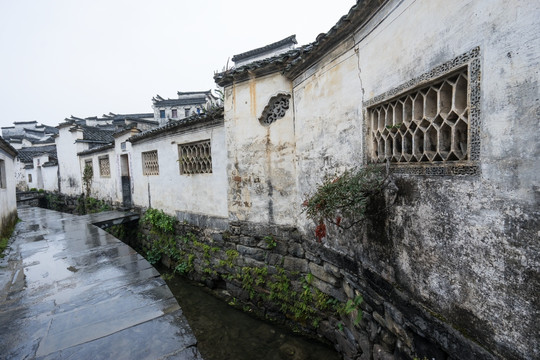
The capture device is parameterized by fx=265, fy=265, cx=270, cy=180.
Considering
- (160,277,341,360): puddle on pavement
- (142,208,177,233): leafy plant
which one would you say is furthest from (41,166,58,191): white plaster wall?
(160,277,341,360): puddle on pavement

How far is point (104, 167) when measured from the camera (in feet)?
44.8

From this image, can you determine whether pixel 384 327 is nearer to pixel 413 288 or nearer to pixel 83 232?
pixel 413 288

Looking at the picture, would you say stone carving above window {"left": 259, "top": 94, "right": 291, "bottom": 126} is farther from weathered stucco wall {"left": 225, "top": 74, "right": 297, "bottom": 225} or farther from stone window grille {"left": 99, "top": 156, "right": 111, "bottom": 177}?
stone window grille {"left": 99, "top": 156, "right": 111, "bottom": 177}

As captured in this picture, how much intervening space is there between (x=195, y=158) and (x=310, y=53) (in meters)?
4.75

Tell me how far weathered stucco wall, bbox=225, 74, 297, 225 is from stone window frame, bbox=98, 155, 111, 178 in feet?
32.4

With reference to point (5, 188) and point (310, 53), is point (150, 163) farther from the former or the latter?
point (310, 53)

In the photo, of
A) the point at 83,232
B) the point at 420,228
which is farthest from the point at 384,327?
the point at 83,232

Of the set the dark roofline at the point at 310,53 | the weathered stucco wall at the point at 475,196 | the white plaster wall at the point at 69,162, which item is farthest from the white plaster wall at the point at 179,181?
the white plaster wall at the point at 69,162

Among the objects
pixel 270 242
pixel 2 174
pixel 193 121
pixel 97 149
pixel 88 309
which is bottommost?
pixel 88 309

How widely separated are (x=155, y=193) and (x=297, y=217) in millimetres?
6457

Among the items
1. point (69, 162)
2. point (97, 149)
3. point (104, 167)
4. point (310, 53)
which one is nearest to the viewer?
point (310, 53)

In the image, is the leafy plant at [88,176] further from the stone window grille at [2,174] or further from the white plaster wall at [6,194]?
the stone window grille at [2,174]

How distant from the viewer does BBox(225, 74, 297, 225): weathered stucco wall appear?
521 cm

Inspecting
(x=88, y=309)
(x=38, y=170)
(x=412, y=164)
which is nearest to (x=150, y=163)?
(x=88, y=309)
